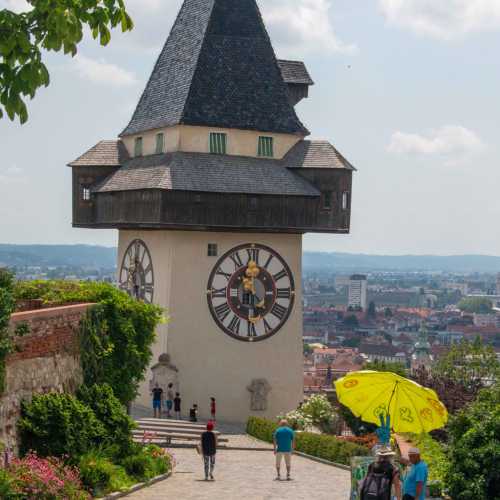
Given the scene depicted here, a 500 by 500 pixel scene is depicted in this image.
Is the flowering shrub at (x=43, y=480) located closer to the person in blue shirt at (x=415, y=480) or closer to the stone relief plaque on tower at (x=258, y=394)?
the person in blue shirt at (x=415, y=480)

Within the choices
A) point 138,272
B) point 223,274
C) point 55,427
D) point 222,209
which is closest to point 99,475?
point 55,427

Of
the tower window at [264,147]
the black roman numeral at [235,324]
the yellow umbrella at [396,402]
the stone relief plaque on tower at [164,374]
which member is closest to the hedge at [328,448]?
the yellow umbrella at [396,402]

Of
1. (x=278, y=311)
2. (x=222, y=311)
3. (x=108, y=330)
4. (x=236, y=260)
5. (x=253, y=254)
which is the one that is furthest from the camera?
(x=278, y=311)

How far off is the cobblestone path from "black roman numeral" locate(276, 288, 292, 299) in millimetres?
12891

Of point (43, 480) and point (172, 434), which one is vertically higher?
point (43, 480)

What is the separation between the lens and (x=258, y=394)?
41.7 meters

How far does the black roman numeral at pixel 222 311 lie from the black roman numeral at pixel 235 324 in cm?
28

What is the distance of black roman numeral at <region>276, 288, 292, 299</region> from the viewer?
139 feet

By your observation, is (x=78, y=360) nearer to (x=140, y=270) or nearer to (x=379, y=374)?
(x=379, y=374)

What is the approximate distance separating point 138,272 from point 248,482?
19.2 metres

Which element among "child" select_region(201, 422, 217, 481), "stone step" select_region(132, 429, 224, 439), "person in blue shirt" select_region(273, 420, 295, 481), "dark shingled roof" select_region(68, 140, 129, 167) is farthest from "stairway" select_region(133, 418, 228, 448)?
"dark shingled roof" select_region(68, 140, 129, 167)

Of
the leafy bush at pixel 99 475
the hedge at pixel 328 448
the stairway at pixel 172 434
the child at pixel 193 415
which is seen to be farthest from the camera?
the child at pixel 193 415

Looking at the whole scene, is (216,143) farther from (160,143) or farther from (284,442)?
(284,442)

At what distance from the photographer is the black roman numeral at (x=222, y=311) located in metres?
41.6
